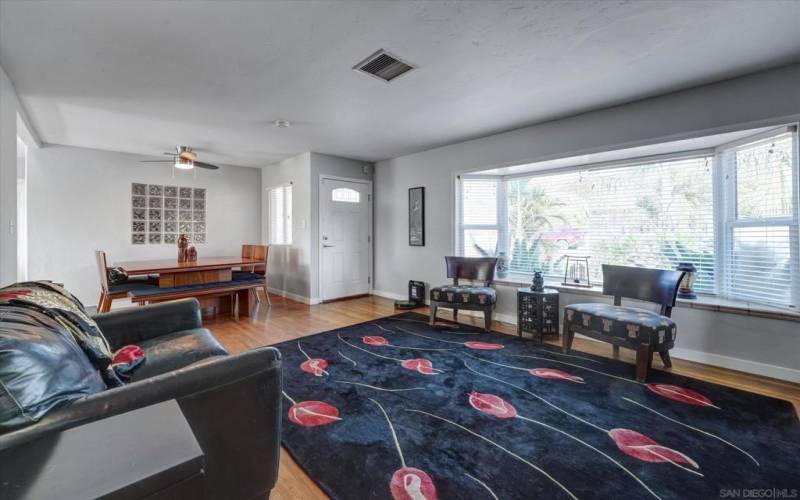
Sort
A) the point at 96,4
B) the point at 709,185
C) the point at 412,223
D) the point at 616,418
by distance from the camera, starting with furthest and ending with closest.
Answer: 1. the point at 412,223
2. the point at 709,185
3. the point at 616,418
4. the point at 96,4

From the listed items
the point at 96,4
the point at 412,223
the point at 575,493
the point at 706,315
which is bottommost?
the point at 575,493

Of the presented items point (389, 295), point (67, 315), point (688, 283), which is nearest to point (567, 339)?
point (688, 283)

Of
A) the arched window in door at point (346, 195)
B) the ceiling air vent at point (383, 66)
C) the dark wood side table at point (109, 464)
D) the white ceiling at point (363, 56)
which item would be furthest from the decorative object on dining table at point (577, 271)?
the dark wood side table at point (109, 464)

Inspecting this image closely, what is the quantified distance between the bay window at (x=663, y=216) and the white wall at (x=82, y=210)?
16.7 ft

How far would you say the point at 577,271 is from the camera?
12.5ft

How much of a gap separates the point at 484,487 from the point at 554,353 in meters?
1.87

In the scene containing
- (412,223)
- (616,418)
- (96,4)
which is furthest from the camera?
(412,223)

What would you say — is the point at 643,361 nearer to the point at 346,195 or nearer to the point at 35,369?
the point at 35,369

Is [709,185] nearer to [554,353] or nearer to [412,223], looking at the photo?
[554,353]

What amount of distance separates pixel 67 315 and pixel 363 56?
223 centimetres

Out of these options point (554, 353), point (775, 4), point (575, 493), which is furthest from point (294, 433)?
point (775, 4)

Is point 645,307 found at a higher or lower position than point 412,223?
lower

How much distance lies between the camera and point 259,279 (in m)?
4.61

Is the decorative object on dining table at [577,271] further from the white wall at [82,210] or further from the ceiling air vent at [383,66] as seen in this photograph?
the white wall at [82,210]
